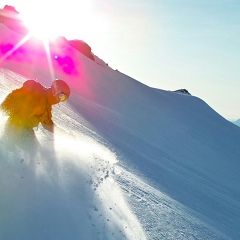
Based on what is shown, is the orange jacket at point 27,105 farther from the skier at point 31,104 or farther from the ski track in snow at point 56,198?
the ski track in snow at point 56,198

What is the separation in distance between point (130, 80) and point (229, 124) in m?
9.34

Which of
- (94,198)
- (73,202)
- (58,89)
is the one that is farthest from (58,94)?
(73,202)

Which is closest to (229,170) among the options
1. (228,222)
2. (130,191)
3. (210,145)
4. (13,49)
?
(210,145)

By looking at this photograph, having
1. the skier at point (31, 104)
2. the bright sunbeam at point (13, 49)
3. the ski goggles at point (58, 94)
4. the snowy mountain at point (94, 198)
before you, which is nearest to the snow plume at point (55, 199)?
the snowy mountain at point (94, 198)

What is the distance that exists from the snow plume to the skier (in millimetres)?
556

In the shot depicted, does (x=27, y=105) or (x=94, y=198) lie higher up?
(x=27, y=105)

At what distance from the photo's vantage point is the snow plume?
10.0ft

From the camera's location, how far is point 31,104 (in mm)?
5891

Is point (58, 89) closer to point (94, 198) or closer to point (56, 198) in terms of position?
point (94, 198)

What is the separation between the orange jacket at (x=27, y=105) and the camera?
18.2 feet

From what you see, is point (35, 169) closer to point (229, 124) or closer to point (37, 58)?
point (37, 58)

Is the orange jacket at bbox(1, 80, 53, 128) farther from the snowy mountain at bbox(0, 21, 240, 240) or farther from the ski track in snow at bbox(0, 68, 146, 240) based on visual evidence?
the ski track in snow at bbox(0, 68, 146, 240)

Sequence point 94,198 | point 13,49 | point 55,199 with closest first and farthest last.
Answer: point 55,199 → point 94,198 → point 13,49

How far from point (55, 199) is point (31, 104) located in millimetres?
2636
